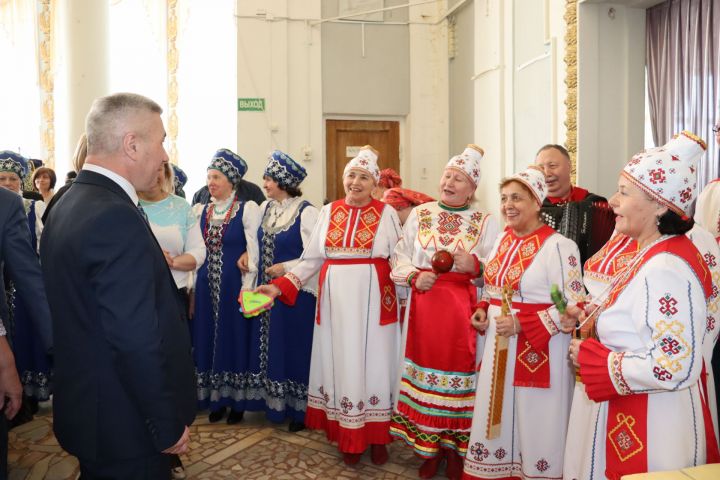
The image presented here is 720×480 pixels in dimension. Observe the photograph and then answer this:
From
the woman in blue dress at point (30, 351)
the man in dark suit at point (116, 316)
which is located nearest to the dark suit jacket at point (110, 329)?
the man in dark suit at point (116, 316)

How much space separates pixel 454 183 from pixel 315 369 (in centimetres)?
134

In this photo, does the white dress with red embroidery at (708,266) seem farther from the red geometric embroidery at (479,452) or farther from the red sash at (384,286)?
the red sash at (384,286)

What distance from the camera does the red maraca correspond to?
291 cm

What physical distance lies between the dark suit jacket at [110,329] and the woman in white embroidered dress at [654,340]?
123 cm

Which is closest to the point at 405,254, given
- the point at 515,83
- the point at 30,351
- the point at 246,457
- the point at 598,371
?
the point at 246,457

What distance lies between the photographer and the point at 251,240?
3885 millimetres

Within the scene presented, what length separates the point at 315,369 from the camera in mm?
3545

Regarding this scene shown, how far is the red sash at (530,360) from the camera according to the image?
8.77ft

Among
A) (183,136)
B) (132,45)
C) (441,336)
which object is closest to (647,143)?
(441,336)

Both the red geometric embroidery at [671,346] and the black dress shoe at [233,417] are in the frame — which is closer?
the red geometric embroidery at [671,346]

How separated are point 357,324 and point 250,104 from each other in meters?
5.24

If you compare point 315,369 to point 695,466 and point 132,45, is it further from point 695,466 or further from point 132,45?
point 132,45

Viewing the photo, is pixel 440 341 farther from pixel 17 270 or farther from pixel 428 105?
pixel 428 105

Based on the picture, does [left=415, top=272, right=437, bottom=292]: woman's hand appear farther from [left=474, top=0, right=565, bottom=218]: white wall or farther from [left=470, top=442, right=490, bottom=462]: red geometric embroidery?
[left=474, top=0, right=565, bottom=218]: white wall
